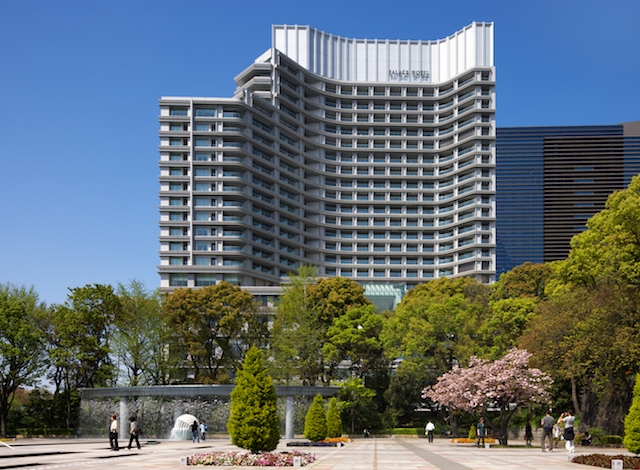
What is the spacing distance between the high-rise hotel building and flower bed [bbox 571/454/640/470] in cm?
8804

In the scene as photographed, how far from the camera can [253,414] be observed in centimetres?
2770

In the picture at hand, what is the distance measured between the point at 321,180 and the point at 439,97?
2816 cm

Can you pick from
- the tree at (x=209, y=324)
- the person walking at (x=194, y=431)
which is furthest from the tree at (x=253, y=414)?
the tree at (x=209, y=324)

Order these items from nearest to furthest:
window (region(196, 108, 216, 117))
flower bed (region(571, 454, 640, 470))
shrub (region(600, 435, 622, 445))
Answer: flower bed (region(571, 454, 640, 470)) → shrub (region(600, 435, 622, 445)) → window (region(196, 108, 216, 117))

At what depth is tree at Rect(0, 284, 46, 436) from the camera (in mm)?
61719

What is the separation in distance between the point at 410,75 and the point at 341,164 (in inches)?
919

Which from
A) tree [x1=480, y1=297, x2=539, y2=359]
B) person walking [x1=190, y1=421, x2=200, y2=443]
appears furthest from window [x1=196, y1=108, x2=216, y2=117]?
person walking [x1=190, y1=421, x2=200, y2=443]

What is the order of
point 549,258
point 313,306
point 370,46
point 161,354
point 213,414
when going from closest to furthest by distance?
point 213,414 < point 161,354 < point 313,306 < point 370,46 < point 549,258

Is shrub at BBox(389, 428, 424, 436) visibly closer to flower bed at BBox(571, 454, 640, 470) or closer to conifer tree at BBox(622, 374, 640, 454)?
flower bed at BBox(571, 454, 640, 470)

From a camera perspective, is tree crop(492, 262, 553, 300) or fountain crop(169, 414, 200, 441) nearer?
fountain crop(169, 414, 200, 441)

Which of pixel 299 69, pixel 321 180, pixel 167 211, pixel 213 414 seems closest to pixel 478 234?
pixel 321 180

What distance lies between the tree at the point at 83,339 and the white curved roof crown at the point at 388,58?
278 ft

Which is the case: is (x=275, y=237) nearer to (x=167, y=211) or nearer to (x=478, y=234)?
(x=167, y=211)

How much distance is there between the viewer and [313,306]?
78.9 metres
